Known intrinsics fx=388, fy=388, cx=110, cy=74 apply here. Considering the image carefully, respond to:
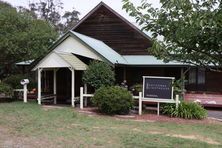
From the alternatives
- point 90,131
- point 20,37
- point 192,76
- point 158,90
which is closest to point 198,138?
point 90,131

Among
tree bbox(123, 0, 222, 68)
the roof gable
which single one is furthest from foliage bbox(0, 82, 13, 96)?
tree bbox(123, 0, 222, 68)

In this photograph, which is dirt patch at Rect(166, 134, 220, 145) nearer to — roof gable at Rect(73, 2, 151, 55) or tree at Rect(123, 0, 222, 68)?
tree at Rect(123, 0, 222, 68)

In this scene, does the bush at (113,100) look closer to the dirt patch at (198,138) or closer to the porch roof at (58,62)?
the porch roof at (58,62)

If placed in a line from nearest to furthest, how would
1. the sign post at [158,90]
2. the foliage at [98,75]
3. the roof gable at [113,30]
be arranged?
the sign post at [158,90], the foliage at [98,75], the roof gable at [113,30]

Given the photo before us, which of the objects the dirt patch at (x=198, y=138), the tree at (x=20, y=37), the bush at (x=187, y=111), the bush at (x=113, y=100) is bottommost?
the dirt patch at (x=198, y=138)

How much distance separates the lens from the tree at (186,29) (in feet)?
20.3

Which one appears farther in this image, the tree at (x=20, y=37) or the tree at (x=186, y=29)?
the tree at (x=20, y=37)

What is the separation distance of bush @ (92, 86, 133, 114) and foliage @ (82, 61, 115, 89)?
1.93m

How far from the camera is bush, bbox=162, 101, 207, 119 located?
1869cm

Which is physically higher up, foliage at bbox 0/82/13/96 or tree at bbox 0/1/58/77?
tree at bbox 0/1/58/77

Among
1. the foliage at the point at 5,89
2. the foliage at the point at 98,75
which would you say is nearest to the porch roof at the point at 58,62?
the foliage at the point at 98,75

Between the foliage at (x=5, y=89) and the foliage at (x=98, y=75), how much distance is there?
15.1 feet

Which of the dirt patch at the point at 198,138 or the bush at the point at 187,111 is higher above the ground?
the bush at the point at 187,111

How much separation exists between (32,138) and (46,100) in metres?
11.9
